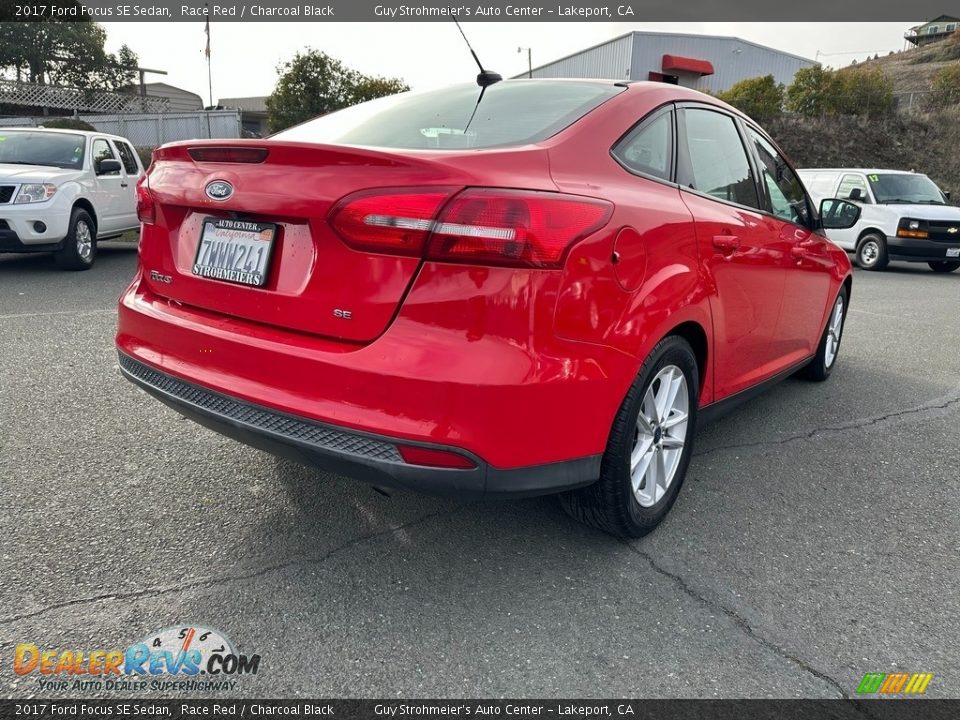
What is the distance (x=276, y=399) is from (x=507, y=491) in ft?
2.38

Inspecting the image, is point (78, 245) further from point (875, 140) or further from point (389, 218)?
point (875, 140)

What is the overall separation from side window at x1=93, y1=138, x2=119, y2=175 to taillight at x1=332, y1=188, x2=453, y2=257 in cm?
866

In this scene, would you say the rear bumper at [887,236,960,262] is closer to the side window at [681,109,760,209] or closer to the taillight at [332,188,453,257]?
the side window at [681,109,760,209]

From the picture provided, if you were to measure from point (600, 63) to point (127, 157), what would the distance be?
37892 mm

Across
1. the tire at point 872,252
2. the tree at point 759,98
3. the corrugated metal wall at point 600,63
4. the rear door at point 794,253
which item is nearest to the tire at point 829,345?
the rear door at point 794,253

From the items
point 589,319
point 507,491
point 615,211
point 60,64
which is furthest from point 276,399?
point 60,64

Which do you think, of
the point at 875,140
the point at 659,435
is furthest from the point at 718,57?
the point at 659,435

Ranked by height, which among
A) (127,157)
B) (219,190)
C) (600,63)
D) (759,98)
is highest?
(600,63)

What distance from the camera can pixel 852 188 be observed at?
13.1 metres

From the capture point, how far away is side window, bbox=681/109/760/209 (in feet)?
9.73

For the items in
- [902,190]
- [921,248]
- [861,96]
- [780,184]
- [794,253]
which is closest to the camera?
[794,253]

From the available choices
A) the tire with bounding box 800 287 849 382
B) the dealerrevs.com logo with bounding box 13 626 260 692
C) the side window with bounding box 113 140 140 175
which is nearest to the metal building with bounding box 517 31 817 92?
the side window with bounding box 113 140 140 175

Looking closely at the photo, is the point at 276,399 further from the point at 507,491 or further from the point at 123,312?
the point at 123,312

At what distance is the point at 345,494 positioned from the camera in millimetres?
2908
